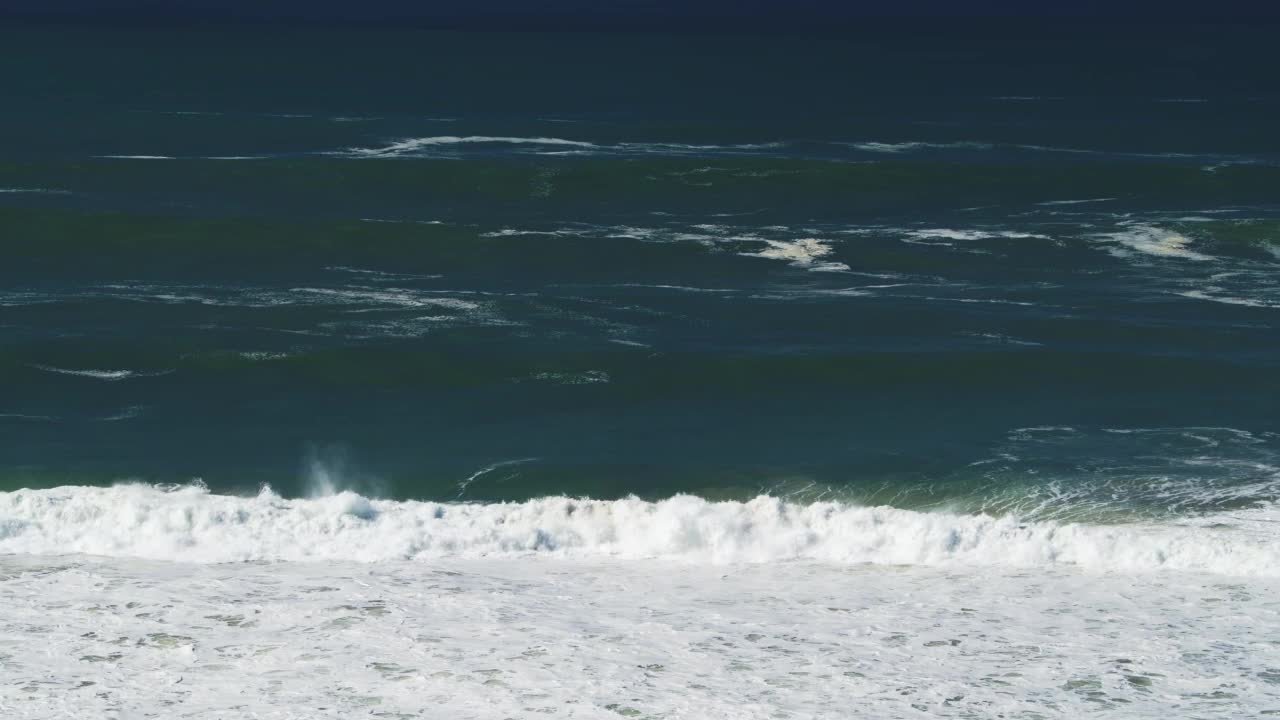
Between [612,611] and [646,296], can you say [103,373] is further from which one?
[612,611]

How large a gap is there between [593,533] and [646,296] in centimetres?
1158

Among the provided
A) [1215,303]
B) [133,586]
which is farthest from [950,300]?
[133,586]

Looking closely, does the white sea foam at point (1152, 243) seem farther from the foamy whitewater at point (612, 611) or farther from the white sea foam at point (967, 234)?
the foamy whitewater at point (612, 611)

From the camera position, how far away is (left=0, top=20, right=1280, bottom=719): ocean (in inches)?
722

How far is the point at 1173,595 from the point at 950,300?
13.7 meters

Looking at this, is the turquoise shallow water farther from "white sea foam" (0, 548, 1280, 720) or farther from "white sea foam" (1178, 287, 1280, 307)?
"white sea foam" (0, 548, 1280, 720)

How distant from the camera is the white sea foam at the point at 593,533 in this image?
69.9 ft

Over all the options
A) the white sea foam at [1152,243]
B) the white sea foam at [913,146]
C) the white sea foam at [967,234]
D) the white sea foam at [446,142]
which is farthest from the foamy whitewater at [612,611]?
the white sea foam at [913,146]

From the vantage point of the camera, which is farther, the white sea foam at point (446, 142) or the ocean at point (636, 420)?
the white sea foam at point (446, 142)

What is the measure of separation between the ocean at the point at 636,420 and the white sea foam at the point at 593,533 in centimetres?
6

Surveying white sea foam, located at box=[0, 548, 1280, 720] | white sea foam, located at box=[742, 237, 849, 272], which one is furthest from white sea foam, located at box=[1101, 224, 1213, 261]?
white sea foam, located at box=[0, 548, 1280, 720]

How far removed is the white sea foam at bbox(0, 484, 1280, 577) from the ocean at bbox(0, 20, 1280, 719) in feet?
0.20

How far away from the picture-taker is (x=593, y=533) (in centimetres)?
2227

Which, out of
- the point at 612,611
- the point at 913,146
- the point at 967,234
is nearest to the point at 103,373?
the point at 612,611
